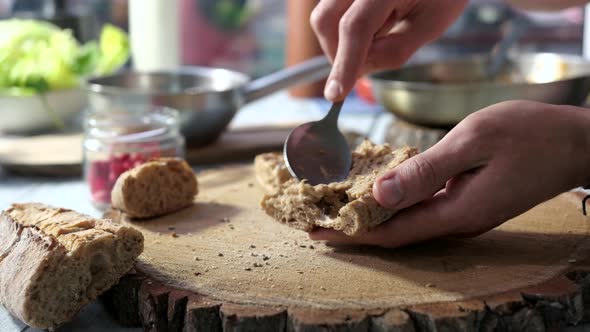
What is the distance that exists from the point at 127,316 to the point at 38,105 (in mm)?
1367

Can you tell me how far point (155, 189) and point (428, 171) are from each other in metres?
0.61

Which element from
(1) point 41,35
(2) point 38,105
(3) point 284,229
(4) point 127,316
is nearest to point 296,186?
(3) point 284,229

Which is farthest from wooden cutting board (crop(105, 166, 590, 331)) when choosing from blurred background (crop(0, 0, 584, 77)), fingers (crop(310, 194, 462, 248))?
blurred background (crop(0, 0, 584, 77))

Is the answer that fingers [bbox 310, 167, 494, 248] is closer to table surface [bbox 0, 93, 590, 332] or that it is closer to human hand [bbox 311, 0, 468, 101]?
table surface [bbox 0, 93, 590, 332]

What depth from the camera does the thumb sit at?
3.71 feet

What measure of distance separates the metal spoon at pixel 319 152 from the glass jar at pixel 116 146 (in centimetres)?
40

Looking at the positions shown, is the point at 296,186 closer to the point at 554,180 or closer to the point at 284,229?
the point at 284,229

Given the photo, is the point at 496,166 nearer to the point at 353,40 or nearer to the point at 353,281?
the point at 353,281

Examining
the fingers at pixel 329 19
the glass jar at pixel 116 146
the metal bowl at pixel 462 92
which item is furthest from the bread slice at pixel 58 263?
the metal bowl at pixel 462 92

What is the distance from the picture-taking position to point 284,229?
140 cm

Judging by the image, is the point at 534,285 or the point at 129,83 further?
the point at 129,83

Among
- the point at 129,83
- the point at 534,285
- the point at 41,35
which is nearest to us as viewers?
the point at 534,285

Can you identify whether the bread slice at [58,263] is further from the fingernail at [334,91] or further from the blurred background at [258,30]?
the blurred background at [258,30]

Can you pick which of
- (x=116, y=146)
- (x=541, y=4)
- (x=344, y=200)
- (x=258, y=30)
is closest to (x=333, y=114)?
(x=344, y=200)
